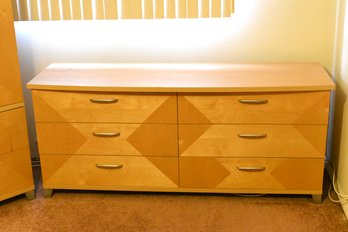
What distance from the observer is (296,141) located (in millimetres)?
2311

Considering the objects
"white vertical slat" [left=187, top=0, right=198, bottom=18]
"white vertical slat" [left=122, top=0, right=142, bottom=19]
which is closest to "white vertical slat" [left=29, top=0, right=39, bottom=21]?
"white vertical slat" [left=122, top=0, right=142, bottom=19]

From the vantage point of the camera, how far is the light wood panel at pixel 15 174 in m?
2.41

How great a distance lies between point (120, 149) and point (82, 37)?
765mm

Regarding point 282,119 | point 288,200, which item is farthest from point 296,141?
point 288,200

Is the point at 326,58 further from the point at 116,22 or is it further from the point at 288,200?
the point at 116,22

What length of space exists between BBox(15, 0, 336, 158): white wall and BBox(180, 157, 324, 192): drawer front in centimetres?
64

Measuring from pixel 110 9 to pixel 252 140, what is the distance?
1.08 meters

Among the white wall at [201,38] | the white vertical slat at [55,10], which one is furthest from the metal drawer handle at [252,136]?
the white vertical slat at [55,10]

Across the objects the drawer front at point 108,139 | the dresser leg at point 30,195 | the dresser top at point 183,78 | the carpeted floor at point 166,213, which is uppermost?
the dresser top at point 183,78

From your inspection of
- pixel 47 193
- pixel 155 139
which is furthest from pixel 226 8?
pixel 47 193

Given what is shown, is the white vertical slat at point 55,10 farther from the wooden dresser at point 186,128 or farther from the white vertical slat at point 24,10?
the wooden dresser at point 186,128

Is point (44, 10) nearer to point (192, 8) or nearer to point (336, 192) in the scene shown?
point (192, 8)

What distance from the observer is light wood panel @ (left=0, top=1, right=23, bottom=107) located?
7.43ft

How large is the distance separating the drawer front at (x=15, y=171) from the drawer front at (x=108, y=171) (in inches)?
3.4
